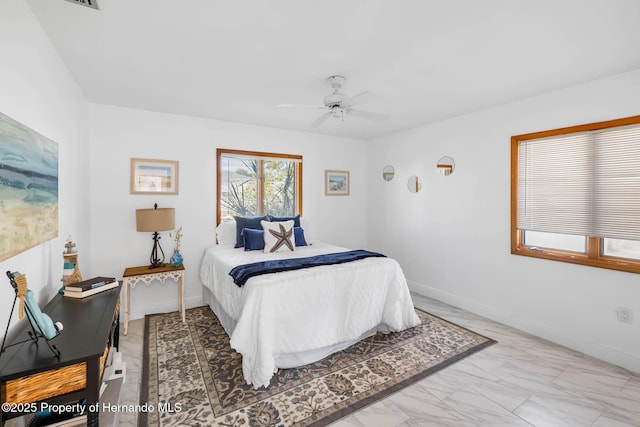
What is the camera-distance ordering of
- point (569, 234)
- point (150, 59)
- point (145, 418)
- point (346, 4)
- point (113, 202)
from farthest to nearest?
point (113, 202) < point (569, 234) < point (150, 59) < point (145, 418) < point (346, 4)

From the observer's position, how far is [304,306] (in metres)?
2.54

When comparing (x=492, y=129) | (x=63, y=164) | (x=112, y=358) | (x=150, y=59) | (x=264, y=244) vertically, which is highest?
(x=150, y=59)

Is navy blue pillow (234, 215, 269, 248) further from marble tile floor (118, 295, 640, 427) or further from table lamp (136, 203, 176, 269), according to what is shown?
marble tile floor (118, 295, 640, 427)

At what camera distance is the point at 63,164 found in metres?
2.36

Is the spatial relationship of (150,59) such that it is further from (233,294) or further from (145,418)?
(145,418)

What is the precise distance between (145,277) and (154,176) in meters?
1.25

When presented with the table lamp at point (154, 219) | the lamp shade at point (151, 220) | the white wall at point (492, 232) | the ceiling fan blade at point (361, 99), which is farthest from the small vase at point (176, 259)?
the white wall at point (492, 232)

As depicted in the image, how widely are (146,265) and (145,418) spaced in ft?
6.87

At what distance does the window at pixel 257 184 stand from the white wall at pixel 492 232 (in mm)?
1534

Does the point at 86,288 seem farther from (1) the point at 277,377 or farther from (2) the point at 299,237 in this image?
(2) the point at 299,237

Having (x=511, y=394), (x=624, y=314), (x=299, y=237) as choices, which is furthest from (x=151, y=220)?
(x=624, y=314)

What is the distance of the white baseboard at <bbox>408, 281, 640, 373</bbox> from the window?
2609 millimetres

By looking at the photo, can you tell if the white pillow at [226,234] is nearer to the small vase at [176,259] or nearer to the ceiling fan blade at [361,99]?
the small vase at [176,259]

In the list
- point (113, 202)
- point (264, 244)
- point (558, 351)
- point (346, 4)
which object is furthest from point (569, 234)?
point (113, 202)
